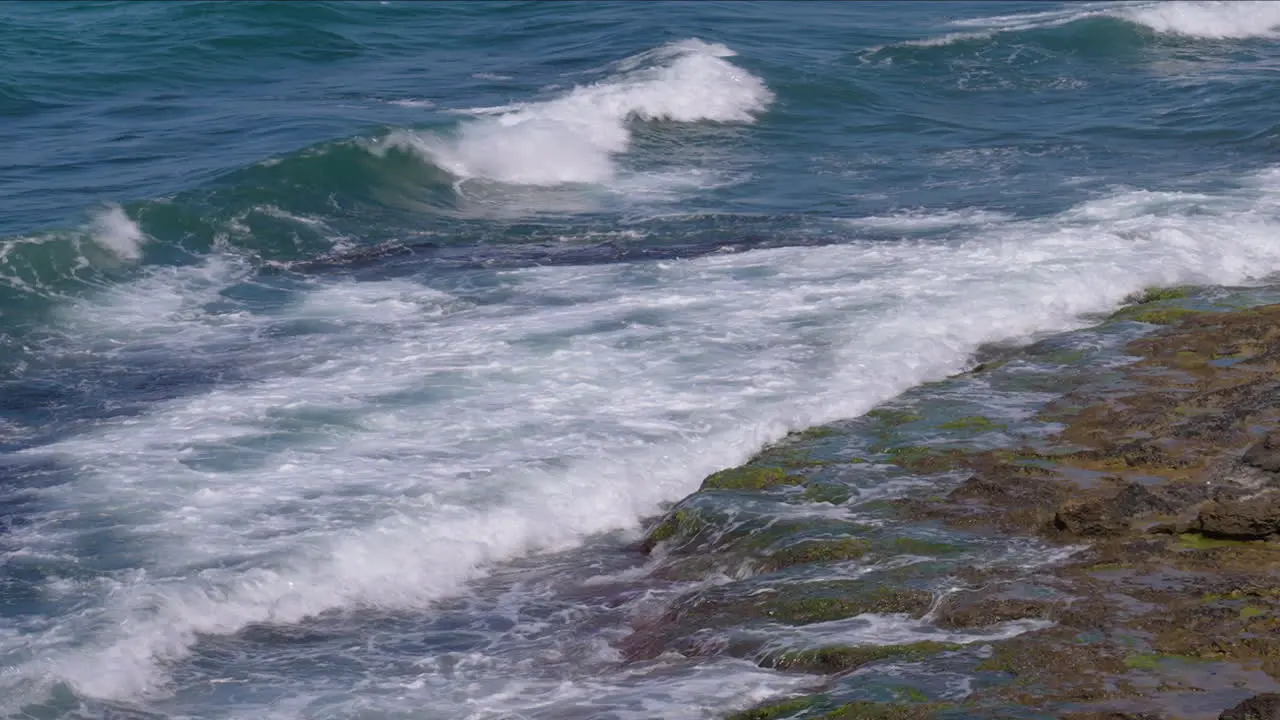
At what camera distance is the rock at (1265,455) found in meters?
7.75

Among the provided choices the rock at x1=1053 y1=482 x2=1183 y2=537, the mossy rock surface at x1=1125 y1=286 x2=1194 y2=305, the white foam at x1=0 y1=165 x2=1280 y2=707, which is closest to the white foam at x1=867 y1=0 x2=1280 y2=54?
the white foam at x1=0 y1=165 x2=1280 y2=707

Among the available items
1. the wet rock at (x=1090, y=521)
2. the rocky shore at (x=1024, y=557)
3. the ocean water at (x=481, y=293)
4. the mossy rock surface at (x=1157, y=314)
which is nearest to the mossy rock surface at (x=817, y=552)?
the rocky shore at (x=1024, y=557)

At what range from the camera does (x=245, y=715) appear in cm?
680

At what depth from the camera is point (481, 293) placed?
13.4 m

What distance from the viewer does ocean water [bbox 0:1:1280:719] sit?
7695 mm

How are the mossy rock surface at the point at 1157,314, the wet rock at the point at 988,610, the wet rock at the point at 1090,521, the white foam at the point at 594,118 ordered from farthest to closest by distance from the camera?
1. the white foam at the point at 594,118
2. the mossy rock surface at the point at 1157,314
3. the wet rock at the point at 1090,521
4. the wet rock at the point at 988,610

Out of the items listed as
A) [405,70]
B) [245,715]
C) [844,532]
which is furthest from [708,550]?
[405,70]

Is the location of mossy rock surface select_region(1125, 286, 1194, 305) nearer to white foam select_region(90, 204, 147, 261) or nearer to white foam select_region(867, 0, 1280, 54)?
white foam select_region(90, 204, 147, 261)

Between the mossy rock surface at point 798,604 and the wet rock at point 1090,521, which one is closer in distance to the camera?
the mossy rock surface at point 798,604

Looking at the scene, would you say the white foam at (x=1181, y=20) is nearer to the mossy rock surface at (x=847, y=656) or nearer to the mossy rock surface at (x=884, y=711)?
the mossy rock surface at (x=847, y=656)

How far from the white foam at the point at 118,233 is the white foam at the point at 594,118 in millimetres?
3870

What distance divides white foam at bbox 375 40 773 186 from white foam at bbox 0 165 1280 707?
4553 millimetres

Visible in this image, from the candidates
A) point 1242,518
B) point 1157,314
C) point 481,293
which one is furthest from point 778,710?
point 481,293

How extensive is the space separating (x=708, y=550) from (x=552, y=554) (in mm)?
1037
